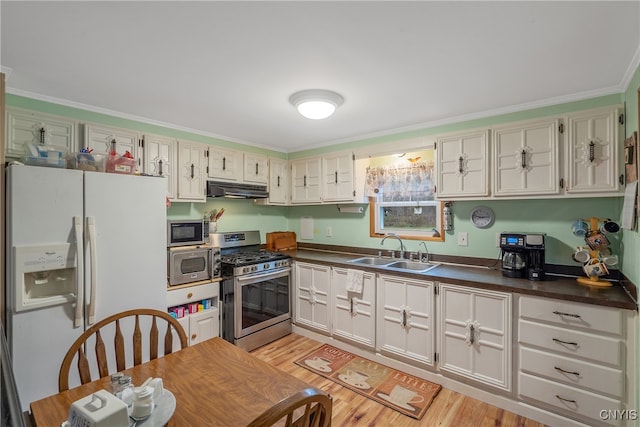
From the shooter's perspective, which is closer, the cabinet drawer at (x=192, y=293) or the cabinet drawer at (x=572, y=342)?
the cabinet drawer at (x=572, y=342)

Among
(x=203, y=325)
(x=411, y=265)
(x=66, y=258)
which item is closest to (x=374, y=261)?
(x=411, y=265)

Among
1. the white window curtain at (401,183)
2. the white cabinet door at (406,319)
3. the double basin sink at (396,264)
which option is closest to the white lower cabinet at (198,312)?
the double basin sink at (396,264)

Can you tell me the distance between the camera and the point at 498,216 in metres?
2.68

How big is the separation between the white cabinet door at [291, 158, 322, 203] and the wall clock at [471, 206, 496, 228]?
166 cm

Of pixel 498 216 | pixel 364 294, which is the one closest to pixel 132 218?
pixel 364 294

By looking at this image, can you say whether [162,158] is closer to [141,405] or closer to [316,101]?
[316,101]

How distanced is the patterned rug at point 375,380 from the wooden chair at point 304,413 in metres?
1.52

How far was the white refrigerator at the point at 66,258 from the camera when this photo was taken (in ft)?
5.46

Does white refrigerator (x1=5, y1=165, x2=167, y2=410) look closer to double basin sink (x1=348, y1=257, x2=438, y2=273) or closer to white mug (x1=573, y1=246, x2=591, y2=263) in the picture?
double basin sink (x1=348, y1=257, x2=438, y2=273)

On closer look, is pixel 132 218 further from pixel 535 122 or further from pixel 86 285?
pixel 535 122

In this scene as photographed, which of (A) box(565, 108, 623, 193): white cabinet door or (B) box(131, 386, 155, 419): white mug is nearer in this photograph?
(B) box(131, 386, 155, 419): white mug

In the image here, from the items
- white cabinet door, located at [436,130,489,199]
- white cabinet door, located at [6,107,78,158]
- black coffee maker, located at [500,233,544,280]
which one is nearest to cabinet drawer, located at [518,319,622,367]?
black coffee maker, located at [500,233,544,280]

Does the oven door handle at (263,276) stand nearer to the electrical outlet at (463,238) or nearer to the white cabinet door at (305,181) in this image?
the white cabinet door at (305,181)

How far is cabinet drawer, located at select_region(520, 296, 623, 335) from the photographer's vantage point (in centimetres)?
180
